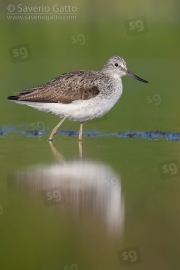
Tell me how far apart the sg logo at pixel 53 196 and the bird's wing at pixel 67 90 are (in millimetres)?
3947

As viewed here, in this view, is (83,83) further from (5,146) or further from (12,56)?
(12,56)

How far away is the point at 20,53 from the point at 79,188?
17.4 m

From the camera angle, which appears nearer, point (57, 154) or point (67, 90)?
point (57, 154)

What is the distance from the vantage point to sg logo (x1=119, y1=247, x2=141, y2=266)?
6.95m

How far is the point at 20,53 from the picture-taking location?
84.5ft

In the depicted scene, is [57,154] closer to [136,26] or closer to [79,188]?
[79,188]

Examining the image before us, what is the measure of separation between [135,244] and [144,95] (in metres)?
12.9

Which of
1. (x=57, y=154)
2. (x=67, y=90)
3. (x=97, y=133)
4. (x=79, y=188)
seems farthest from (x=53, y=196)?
(x=97, y=133)

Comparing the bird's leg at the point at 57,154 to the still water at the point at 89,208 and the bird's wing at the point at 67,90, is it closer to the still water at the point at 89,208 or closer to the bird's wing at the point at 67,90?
the still water at the point at 89,208

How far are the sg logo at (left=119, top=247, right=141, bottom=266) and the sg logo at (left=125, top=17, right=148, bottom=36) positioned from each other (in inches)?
908

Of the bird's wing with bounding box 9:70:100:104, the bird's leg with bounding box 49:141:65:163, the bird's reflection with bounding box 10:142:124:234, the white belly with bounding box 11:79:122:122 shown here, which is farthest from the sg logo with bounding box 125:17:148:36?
the bird's reflection with bounding box 10:142:124:234

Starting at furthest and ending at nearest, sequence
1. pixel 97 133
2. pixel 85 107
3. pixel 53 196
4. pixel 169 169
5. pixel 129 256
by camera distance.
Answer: pixel 97 133 → pixel 85 107 → pixel 169 169 → pixel 53 196 → pixel 129 256

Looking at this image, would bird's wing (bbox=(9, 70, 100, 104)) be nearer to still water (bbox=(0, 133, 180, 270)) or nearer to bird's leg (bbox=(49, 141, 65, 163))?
bird's leg (bbox=(49, 141, 65, 163))

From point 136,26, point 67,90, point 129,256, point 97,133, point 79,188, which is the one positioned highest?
point 136,26
